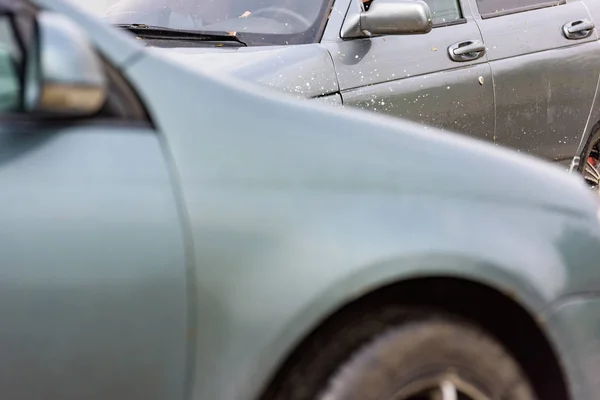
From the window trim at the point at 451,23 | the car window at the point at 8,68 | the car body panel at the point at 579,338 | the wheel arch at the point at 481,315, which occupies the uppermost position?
the window trim at the point at 451,23

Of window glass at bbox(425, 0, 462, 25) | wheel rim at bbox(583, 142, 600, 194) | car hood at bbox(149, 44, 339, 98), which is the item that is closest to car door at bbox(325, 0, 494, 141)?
window glass at bbox(425, 0, 462, 25)

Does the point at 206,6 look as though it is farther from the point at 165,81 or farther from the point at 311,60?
the point at 165,81

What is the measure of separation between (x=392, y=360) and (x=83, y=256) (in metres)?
0.70

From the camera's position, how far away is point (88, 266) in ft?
4.34

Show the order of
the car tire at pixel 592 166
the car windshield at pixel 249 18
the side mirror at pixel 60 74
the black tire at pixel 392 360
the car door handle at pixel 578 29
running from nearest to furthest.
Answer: the side mirror at pixel 60 74
the black tire at pixel 392 360
the car windshield at pixel 249 18
the car door handle at pixel 578 29
the car tire at pixel 592 166

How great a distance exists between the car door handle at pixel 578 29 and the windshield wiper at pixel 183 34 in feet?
7.82

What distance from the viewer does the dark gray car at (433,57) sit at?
3.44 metres

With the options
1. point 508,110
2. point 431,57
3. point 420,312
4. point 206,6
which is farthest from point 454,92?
point 420,312

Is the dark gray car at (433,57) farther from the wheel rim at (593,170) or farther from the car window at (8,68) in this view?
the car window at (8,68)

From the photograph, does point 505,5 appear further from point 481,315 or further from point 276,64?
point 481,315

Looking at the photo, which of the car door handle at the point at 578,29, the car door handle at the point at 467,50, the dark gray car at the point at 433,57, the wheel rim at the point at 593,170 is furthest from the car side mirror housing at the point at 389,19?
the wheel rim at the point at 593,170

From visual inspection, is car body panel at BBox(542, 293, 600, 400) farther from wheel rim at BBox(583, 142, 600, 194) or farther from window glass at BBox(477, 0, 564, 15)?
wheel rim at BBox(583, 142, 600, 194)

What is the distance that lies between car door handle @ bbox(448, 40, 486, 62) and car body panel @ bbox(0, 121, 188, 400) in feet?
9.86

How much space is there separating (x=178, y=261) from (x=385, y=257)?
0.43 metres
